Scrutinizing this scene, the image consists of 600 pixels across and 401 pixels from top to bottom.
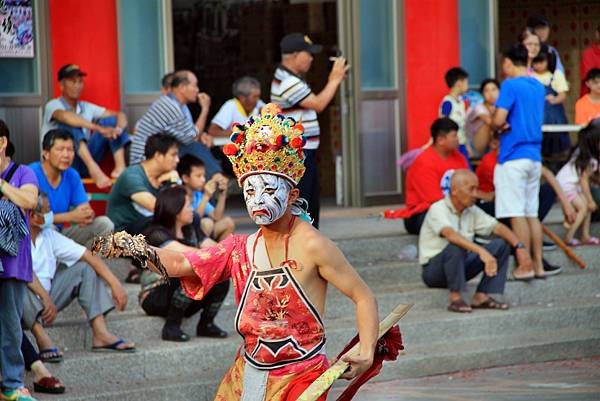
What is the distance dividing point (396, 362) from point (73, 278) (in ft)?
7.62

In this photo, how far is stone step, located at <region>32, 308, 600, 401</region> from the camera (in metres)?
8.73

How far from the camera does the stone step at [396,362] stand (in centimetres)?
873

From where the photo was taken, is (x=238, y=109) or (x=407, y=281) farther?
(x=238, y=109)

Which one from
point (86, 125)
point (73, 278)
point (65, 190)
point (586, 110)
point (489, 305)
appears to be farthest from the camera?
point (586, 110)

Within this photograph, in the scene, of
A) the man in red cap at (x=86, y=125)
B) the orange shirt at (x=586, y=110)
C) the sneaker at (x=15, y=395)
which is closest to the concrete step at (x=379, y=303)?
the sneaker at (x=15, y=395)

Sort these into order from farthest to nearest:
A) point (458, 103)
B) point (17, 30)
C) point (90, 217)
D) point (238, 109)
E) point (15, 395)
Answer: point (458, 103) < point (238, 109) < point (17, 30) < point (90, 217) < point (15, 395)

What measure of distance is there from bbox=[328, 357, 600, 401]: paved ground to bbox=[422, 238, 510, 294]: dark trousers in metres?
0.74

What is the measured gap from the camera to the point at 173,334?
9.34 metres

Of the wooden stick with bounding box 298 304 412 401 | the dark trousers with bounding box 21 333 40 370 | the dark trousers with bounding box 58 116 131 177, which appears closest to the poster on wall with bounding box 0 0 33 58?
the dark trousers with bounding box 58 116 131 177

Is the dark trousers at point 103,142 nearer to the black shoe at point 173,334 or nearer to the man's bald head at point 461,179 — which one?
the black shoe at point 173,334

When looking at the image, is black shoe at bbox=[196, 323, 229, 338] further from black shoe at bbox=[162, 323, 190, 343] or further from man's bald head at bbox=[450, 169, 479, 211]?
man's bald head at bbox=[450, 169, 479, 211]

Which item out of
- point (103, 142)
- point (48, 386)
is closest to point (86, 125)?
point (103, 142)

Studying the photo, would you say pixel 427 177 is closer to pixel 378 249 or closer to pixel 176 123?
pixel 378 249

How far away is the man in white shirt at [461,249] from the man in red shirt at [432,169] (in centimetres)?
53
